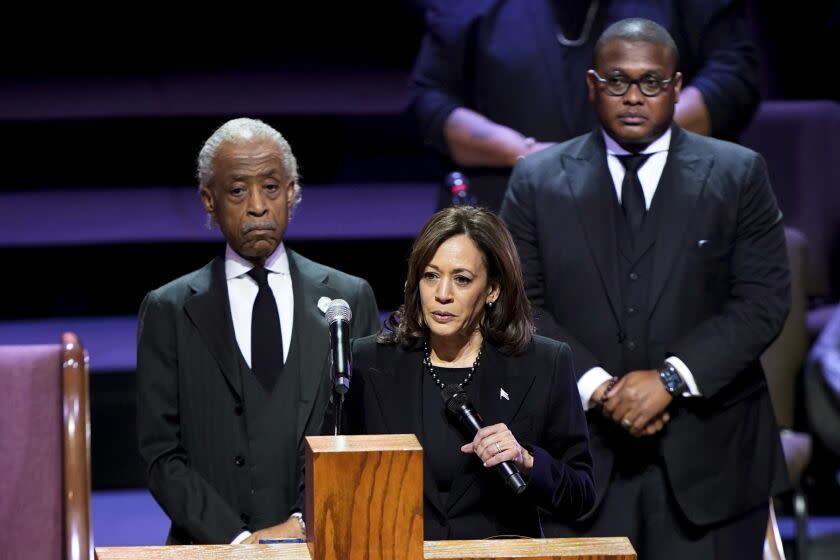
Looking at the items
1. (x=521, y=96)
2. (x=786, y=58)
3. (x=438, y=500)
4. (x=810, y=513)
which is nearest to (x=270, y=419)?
(x=438, y=500)

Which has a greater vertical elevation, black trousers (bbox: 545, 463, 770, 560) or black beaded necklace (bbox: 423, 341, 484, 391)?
black beaded necklace (bbox: 423, 341, 484, 391)

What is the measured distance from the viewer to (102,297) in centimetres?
515

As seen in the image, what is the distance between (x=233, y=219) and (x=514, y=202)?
2.21ft

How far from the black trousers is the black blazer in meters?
0.59

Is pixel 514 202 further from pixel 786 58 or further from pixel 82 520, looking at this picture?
pixel 786 58

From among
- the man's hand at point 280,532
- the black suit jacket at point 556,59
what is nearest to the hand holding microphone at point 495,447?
the man's hand at point 280,532

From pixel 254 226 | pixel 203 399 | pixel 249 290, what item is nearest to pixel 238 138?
pixel 254 226

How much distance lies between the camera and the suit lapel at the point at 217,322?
2924mm

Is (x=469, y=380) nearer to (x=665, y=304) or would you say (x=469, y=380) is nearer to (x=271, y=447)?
(x=271, y=447)

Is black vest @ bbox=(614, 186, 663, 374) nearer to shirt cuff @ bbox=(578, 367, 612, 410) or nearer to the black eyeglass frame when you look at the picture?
shirt cuff @ bbox=(578, 367, 612, 410)

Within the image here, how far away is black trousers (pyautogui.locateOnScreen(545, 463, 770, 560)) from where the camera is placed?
10.4 ft

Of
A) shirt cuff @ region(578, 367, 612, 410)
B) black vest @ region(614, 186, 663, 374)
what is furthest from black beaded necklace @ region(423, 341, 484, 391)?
black vest @ region(614, 186, 663, 374)

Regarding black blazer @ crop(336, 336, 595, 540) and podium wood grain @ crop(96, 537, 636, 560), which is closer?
podium wood grain @ crop(96, 537, 636, 560)

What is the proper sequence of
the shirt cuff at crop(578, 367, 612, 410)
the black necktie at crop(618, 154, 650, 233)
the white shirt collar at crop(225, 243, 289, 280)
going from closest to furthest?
the white shirt collar at crop(225, 243, 289, 280)
the shirt cuff at crop(578, 367, 612, 410)
the black necktie at crop(618, 154, 650, 233)
